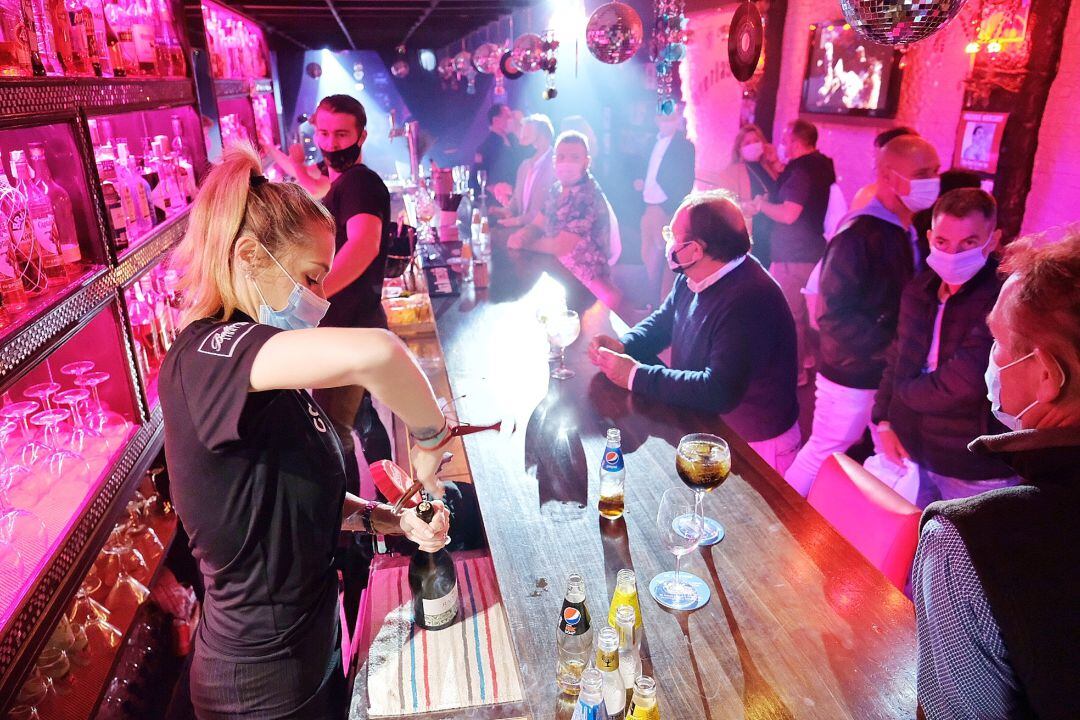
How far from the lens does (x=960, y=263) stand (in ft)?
9.10

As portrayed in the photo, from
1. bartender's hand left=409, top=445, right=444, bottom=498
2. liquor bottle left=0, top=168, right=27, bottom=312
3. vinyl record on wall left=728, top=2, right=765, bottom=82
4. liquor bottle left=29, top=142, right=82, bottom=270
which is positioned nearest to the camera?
bartender's hand left=409, top=445, right=444, bottom=498

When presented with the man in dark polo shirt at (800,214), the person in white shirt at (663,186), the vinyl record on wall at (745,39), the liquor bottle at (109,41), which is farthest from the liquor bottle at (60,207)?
the person in white shirt at (663,186)

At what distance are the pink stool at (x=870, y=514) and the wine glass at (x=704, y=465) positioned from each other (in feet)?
1.19

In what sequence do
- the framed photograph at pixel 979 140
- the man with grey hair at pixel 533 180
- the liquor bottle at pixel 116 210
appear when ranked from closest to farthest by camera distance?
the liquor bottle at pixel 116 210 < the framed photograph at pixel 979 140 < the man with grey hair at pixel 533 180

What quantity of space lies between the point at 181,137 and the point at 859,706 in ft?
10.3

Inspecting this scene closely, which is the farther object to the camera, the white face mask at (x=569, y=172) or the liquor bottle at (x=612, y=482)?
the white face mask at (x=569, y=172)

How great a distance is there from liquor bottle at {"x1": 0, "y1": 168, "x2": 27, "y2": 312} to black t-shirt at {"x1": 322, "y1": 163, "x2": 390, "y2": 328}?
126cm

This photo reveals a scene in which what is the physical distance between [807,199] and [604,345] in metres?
2.81

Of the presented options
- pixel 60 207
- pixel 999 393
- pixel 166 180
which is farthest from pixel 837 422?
pixel 60 207

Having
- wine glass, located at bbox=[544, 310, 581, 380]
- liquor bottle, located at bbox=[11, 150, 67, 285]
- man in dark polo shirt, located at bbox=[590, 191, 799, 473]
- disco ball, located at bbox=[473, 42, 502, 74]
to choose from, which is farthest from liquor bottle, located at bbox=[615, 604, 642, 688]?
disco ball, located at bbox=[473, 42, 502, 74]

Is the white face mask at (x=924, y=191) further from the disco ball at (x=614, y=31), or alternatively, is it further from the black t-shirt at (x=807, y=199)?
the disco ball at (x=614, y=31)

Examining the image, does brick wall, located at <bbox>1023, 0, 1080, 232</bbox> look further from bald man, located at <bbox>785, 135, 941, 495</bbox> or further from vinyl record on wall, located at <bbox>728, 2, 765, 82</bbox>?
vinyl record on wall, located at <bbox>728, 2, 765, 82</bbox>

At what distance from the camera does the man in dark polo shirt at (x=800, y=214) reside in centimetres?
456

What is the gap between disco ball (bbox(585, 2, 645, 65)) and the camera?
337 centimetres
